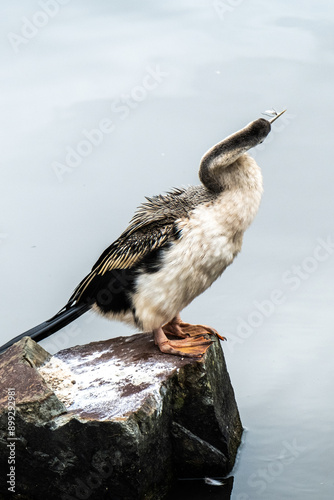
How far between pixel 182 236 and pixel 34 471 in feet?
5.03

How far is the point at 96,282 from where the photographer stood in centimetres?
578

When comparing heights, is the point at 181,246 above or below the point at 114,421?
above

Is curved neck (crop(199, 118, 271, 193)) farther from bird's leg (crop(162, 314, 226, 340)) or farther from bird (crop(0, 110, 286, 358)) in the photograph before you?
bird's leg (crop(162, 314, 226, 340))

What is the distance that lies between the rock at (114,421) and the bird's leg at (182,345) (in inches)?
1.6

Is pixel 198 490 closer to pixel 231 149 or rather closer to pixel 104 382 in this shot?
pixel 104 382

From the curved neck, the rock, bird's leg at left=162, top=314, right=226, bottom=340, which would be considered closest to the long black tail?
the rock

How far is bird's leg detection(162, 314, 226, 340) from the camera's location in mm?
5996

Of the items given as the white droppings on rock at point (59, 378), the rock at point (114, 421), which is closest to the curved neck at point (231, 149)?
the rock at point (114, 421)

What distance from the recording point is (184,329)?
6.09 meters

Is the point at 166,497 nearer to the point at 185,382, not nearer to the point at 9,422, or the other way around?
Answer: the point at 185,382

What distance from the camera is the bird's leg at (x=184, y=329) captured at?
19.7 feet

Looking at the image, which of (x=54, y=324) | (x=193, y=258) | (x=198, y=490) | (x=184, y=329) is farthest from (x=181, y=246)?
(x=198, y=490)

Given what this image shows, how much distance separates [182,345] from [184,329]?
12.0 inches

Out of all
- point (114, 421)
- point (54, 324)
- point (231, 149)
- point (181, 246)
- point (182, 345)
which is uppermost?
point (231, 149)
